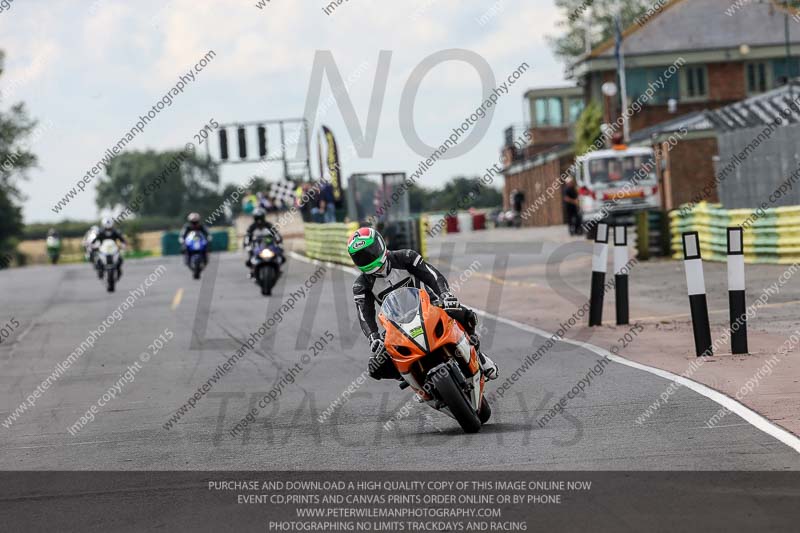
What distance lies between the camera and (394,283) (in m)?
9.47

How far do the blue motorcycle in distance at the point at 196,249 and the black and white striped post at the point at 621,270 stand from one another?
1762 centimetres

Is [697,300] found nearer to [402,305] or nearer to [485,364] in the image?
[485,364]

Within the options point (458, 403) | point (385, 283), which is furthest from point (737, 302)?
point (458, 403)

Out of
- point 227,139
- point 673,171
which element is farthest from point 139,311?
point 227,139

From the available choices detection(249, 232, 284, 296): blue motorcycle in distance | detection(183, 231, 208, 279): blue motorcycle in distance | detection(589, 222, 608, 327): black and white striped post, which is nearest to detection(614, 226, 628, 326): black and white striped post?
detection(589, 222, 608, 327): black and white striped post

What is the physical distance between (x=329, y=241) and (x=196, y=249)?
21.2 feet

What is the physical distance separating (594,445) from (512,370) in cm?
446

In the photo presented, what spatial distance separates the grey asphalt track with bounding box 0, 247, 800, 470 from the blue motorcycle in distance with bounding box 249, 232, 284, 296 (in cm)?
580

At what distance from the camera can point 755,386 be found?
33.6 ft

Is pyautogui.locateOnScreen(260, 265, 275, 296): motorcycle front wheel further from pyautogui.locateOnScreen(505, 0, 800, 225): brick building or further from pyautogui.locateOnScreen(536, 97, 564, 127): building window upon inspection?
→ pyautogui.locateOnScreen(536, 97, 564, 127): building window

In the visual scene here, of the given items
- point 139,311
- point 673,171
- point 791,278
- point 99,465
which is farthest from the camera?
point 673,171

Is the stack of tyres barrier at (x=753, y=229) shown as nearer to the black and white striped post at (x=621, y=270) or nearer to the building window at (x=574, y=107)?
the black and white striped post at (x=621, y=270)

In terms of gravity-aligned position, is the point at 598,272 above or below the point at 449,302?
below
